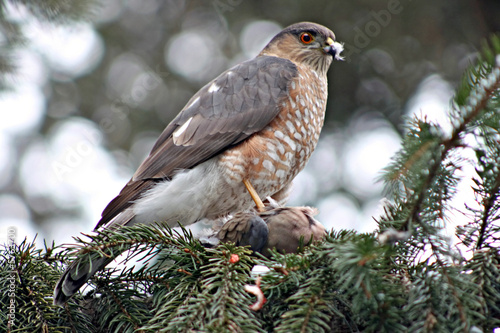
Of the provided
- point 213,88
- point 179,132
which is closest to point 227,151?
point 179,132

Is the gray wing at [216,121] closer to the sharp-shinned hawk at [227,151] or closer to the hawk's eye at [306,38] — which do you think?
the sharp-shinned hawk at [227,151]

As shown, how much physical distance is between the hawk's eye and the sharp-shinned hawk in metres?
0.57

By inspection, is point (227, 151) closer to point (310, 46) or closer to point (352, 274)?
point (310, 46)

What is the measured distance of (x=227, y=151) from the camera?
3.09 metres

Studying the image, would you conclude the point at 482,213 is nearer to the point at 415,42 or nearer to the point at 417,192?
the point at 417,192

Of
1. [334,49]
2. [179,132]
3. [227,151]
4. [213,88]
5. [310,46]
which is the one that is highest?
[310,46]

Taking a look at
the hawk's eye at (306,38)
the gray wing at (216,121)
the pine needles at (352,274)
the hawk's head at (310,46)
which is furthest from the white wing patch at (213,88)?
the pine needles at (352,274)

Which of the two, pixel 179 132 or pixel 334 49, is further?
pixel 334 49

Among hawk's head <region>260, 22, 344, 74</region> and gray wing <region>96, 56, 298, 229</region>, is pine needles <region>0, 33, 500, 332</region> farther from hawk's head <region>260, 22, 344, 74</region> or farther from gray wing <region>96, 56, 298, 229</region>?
hawk's head <region>260, 22, 344, 74</region>

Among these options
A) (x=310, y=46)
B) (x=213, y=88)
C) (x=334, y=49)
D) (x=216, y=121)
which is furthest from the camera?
(x=310, y=46)

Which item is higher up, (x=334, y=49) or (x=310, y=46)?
(x=310, y=46)

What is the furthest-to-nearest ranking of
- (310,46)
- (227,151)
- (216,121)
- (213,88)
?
(310,46) < (213,88) < (216,121) < (227,151)

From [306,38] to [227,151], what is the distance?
1456 mm

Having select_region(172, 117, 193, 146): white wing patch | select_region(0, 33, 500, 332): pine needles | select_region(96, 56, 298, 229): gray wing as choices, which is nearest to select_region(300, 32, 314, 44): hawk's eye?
select_region(96, 56, 298, 229): gray wing
